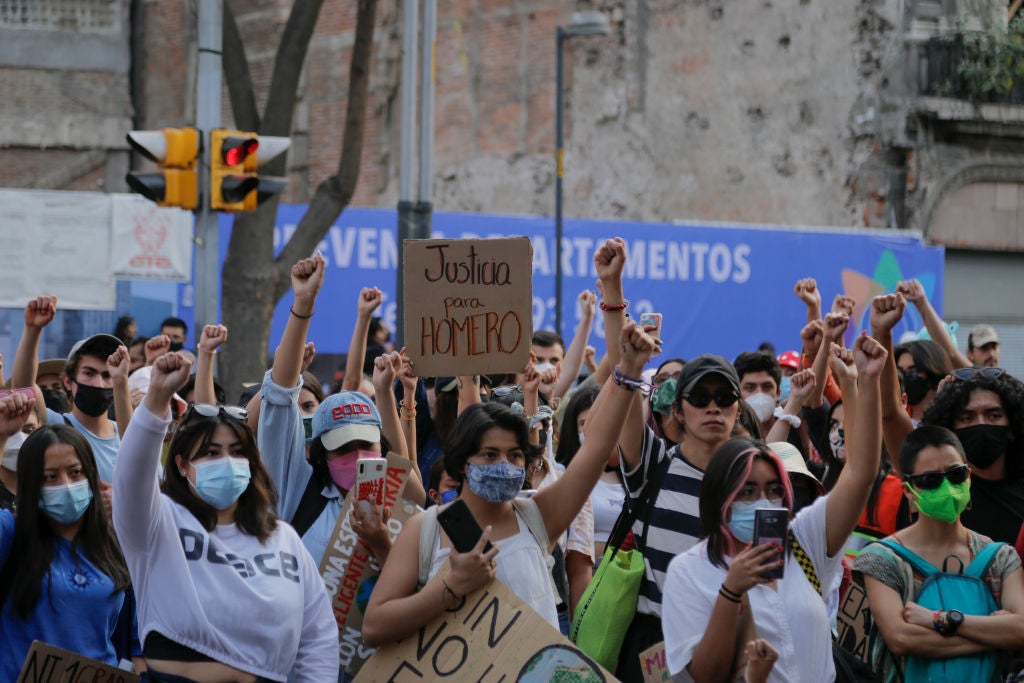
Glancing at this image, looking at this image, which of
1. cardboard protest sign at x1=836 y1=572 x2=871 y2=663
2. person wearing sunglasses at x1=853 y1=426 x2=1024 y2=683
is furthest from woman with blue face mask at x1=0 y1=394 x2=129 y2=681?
cardboard protest sign at x1=836 y1=572 x2=871 y2=663

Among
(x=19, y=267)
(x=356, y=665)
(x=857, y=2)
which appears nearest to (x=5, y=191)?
(x=19, y=267)

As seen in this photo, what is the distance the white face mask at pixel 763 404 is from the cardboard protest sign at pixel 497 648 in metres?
3.11

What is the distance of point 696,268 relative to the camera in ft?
56.0

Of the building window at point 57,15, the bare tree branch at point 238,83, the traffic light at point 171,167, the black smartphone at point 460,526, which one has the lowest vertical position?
the black smartphone at point 460,526

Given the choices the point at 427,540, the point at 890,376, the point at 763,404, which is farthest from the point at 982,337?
the point at 427,540

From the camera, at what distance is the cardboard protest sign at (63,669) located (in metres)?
4.80

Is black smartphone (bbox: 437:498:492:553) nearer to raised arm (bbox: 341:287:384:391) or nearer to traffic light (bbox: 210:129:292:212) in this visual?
raised arm (bbox: 341:287:384:391)

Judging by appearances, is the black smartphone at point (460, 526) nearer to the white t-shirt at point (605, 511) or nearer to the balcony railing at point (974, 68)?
the white t-shirt at point (605, 511)

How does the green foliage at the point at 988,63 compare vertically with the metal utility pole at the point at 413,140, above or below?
above

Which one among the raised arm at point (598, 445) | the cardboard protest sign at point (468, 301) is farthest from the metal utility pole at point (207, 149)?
the raised arm at point (598, 445)

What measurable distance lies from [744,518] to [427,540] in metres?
0.97

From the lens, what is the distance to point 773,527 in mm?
4055

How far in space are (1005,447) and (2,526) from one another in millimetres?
3778

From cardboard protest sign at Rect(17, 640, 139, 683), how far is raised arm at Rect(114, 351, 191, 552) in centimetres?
71
